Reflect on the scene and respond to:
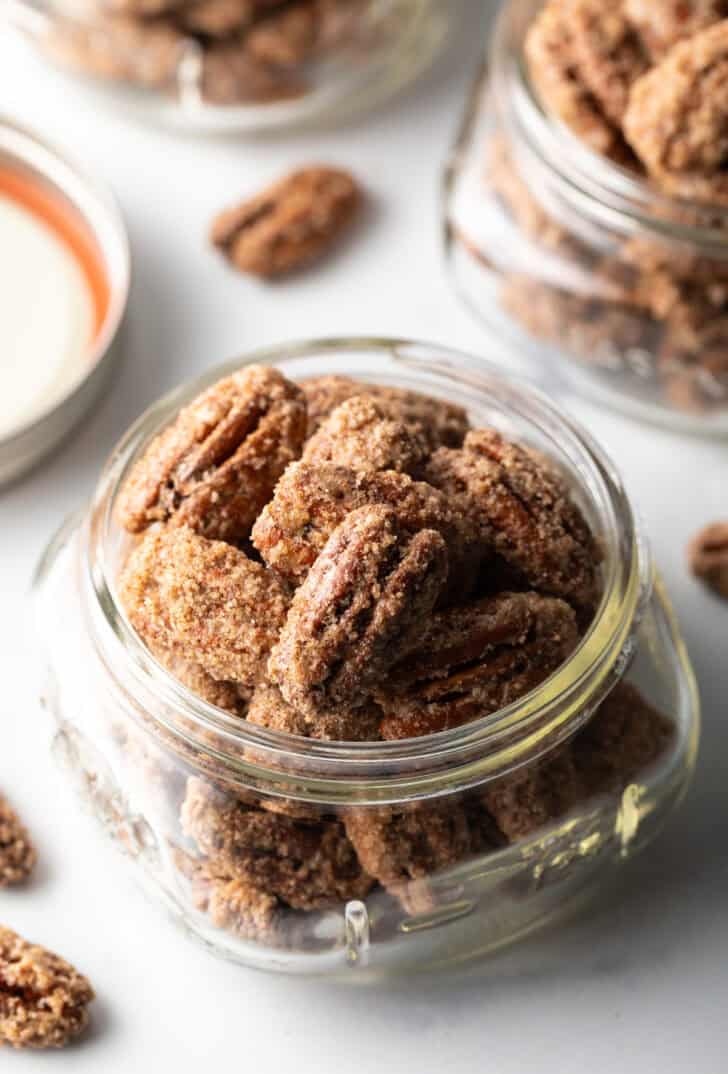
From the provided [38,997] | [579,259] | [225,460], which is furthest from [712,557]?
[38,997]

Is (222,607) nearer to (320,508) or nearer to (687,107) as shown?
(320,508)

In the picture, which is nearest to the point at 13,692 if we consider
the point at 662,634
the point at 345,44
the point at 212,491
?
the point at 212,491

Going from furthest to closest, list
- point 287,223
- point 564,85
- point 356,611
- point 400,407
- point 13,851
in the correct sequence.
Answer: point 287,223
point 564,85
point 13,851
point 400,407
point 356,611

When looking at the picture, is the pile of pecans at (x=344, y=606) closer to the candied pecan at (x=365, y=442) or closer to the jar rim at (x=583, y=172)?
the candied pecan at (x=365, y=442)

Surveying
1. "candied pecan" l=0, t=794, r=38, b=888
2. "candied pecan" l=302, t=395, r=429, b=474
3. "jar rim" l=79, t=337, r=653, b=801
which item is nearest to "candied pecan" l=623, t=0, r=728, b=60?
"jar rim" l=79, t=337, r=653, b=801

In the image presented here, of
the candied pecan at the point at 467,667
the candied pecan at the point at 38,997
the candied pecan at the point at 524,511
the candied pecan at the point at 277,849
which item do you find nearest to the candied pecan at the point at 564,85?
the candied pecan at the point at 524,511
